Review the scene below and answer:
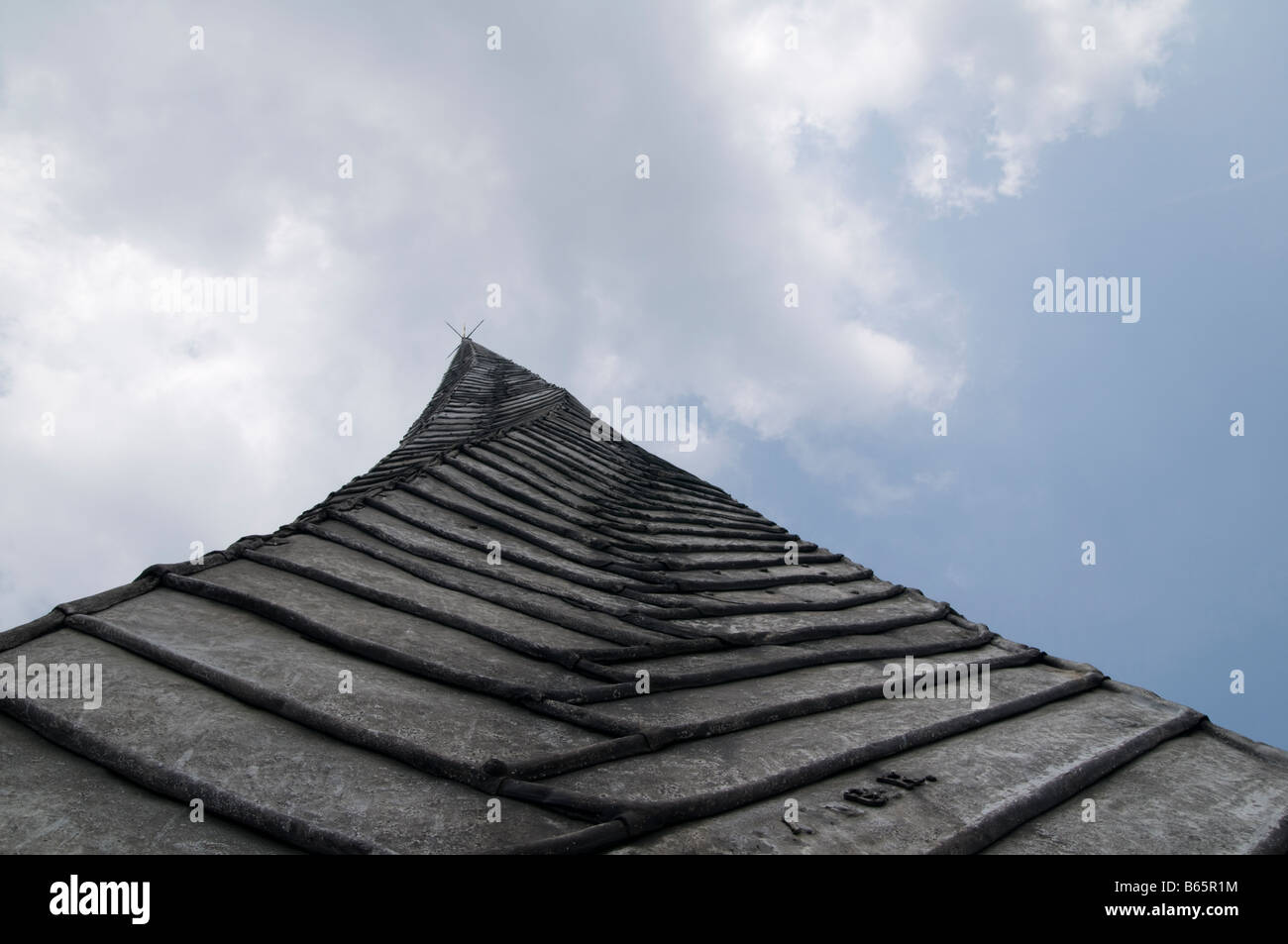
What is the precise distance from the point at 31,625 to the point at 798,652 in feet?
7.94

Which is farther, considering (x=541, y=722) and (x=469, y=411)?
(x=469, y=411)

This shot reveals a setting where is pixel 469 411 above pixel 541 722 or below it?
above

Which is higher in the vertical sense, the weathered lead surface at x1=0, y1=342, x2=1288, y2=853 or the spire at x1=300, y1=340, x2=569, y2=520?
the spire at x1=300, y1=340, x2=569, y2=520

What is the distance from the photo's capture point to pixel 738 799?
1.85 meters

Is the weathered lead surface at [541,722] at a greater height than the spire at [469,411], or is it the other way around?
the spire at [469,411]

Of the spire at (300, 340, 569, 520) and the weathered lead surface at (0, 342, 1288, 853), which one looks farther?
the spire at (300, 340, 569, 520)

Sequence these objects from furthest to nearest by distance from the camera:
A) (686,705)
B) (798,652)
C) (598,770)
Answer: (798,652)
(686,705)
(598,770)

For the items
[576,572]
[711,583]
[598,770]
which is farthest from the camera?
[711,583]

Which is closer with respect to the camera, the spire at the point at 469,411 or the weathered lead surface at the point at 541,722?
the weathered lead surface at the point at 541,722
